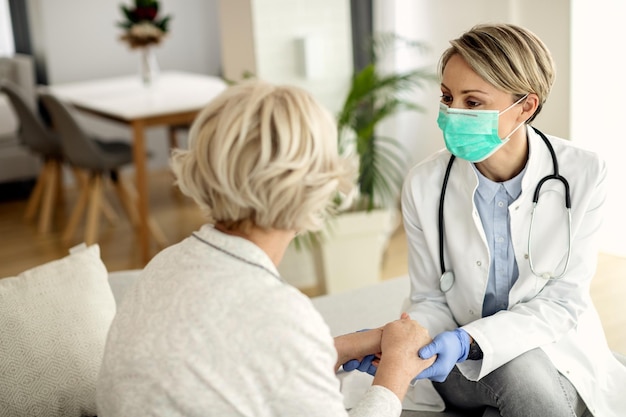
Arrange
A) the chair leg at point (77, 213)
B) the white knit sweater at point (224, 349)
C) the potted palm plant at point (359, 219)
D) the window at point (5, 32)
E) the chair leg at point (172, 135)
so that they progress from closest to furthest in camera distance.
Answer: the white knit sweater at point (224, 349) < the potted palm plant at point (359, 219) < the chair leg at point (77, 213) < the chair leg at point (172, 135) < the window at point (5, 32)

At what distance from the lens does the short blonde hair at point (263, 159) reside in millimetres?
1196

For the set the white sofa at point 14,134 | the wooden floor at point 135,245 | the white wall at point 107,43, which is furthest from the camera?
the white wall at point 107,43

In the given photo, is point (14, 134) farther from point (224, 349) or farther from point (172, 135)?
point (224, 349)

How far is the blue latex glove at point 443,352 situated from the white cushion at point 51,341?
2.13 ft

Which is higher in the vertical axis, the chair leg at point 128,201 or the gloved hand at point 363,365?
the gloved hand at point 363,365

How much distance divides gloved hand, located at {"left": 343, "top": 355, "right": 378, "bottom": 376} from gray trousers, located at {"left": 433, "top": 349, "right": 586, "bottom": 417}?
0.65 ft

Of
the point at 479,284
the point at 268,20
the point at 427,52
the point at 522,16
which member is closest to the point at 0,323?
the point at 479,284

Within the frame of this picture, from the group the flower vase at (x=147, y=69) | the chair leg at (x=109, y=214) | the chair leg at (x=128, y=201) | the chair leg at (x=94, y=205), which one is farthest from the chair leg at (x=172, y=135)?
the chair leg at (x=94, y=205)

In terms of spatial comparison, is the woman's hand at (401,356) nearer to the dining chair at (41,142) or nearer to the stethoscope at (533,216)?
the stethoscope at (533,216)

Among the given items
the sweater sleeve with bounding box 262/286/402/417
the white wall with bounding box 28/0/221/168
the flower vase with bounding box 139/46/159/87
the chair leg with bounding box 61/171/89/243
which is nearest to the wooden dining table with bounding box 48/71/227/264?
the flower vase with bounding box 139/46/159/87

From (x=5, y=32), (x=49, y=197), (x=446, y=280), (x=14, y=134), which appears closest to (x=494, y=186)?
(x=446, y=280)

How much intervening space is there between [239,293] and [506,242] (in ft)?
2.68

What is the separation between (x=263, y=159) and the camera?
119 cm

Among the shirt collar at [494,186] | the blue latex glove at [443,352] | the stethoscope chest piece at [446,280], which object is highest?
the shirt collar at [494,186]
